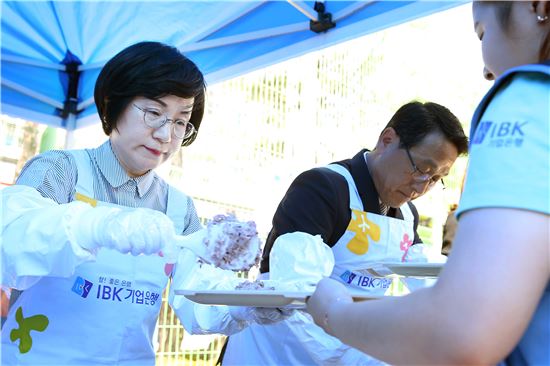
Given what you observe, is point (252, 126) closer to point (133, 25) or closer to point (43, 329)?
point (133, 25)

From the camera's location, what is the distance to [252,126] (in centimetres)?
954

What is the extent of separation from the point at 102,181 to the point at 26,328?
1.47 ft

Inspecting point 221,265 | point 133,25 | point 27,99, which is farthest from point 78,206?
point 27,99

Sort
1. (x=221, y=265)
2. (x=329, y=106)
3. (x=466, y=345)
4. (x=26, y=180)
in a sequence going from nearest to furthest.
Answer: (x=466, y=345), (x=221, y=265), (x=26, y=180), (x=329, y=106)

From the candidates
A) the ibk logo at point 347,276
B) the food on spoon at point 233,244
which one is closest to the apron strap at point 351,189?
the ibk logo at point 347,276

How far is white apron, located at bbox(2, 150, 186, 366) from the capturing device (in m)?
1.75

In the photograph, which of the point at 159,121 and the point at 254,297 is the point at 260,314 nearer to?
the point at 254,297

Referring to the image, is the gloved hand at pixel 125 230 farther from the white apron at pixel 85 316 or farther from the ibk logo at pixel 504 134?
the ibk logo at pixel 504 134

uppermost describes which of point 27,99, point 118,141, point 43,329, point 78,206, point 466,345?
point 27,99

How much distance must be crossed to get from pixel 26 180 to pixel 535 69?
127cm

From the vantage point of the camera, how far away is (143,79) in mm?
1828

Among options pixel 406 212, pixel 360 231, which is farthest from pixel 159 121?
pixel 406 212

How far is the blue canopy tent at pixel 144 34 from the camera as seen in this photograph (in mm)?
2889

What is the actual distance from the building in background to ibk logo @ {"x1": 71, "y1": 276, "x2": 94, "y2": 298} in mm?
4758
